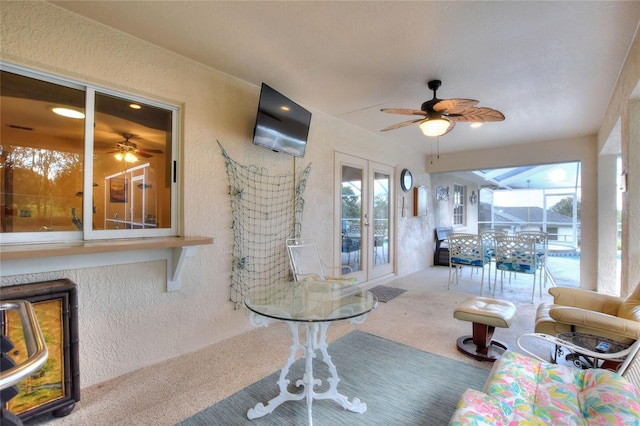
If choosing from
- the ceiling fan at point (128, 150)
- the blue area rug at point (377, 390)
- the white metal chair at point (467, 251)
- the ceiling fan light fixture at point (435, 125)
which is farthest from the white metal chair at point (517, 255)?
the ceiling fan at point (128, 150)

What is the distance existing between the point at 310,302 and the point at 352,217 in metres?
2.46

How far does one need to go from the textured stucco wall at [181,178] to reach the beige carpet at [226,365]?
6.8 inches

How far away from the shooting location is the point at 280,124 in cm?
282

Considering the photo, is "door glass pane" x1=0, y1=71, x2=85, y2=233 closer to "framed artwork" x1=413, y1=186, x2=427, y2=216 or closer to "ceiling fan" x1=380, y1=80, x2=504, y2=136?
"ceiling fan" x1=380, y1=80, x2=504, y2=136

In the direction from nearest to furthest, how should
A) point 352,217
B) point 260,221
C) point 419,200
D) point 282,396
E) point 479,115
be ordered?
1. point 282,396
2. point 479,115
3. point 260,221
4. point 352,217
5. point 419,200

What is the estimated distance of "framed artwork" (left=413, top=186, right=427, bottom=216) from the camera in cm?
562

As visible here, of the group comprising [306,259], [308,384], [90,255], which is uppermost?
[90,255]

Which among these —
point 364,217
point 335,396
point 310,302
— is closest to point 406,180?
point 364,217

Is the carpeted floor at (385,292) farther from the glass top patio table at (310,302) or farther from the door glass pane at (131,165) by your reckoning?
the door glass pane at (131,165)

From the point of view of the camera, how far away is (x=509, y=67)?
2467 millimetres

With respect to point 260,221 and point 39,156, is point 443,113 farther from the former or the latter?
point 39,156

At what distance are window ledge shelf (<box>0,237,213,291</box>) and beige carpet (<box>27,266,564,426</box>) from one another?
653mm

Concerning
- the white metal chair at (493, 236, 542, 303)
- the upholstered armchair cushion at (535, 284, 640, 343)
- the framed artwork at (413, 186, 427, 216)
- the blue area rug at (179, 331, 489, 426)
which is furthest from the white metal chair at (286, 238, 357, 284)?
the framed artwork at (413, 186, 427, 216)

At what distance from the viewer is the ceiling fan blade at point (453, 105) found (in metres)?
2.20
